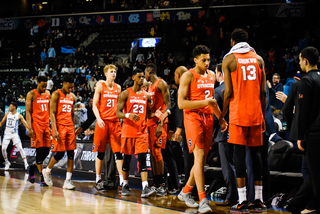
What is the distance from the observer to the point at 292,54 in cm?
1400

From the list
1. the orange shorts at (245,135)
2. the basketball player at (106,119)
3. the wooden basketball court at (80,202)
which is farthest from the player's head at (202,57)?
the basketball player at (106,119)

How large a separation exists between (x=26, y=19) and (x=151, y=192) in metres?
25.5

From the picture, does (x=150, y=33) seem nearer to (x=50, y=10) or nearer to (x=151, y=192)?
(x=50, y=10)

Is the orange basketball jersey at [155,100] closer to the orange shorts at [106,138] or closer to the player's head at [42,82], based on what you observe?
the orange shorts at [106,138]

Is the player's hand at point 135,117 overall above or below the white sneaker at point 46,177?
above

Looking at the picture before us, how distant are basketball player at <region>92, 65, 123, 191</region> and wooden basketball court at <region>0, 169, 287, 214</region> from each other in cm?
73

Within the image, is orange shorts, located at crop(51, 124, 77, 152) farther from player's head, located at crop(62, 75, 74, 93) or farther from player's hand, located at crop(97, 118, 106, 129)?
player's hand, located at crop(97, 118, 106, 129)

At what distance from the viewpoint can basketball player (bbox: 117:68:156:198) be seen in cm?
613

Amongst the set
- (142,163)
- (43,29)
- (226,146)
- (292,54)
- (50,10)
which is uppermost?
(50,10)

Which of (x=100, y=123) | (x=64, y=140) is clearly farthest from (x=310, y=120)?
(x=64, y=140)

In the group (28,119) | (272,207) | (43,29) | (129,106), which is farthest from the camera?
(43,29)

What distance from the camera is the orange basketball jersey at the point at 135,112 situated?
6207 mm

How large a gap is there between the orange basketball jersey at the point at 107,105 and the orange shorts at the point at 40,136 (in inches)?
55.6

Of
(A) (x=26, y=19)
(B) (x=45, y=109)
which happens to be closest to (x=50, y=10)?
(A) (x=26, y=19)
